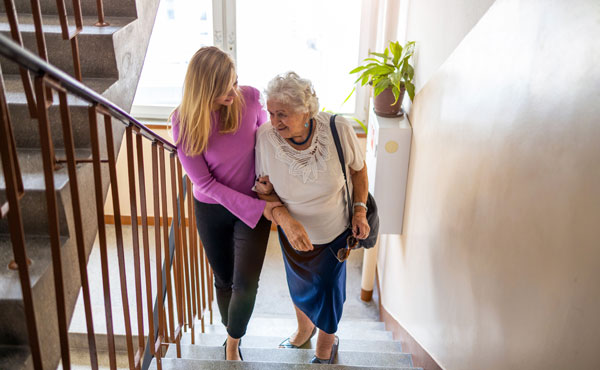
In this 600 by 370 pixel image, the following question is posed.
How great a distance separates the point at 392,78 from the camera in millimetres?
3020

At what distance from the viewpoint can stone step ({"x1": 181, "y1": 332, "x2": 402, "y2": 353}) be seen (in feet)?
9.77

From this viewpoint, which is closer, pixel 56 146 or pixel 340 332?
pixel 56 146

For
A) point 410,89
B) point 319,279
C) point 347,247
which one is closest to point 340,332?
point 319,279

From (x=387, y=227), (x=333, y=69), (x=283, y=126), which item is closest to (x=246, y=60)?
(x=333, y=69)

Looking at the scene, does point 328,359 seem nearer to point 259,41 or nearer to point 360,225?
point 360,225

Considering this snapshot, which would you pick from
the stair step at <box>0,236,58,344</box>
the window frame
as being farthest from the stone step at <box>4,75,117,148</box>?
the window frame

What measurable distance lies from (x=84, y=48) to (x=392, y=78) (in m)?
1.70

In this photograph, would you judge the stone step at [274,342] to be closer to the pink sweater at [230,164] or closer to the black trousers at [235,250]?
the black trousers at [235,250]

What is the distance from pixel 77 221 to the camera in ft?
4.57

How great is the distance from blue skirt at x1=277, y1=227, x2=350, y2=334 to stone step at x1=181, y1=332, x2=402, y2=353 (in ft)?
1.58

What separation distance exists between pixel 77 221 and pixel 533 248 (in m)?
1.21

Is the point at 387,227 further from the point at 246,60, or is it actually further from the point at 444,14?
the point at 246,60

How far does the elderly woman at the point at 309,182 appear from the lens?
6.47ft

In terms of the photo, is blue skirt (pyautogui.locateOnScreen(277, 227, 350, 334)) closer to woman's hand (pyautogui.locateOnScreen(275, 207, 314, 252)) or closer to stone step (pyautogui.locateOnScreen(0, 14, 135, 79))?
woman's hand (pyautogui.locateOnScreen(275, 207, 314, 252))
